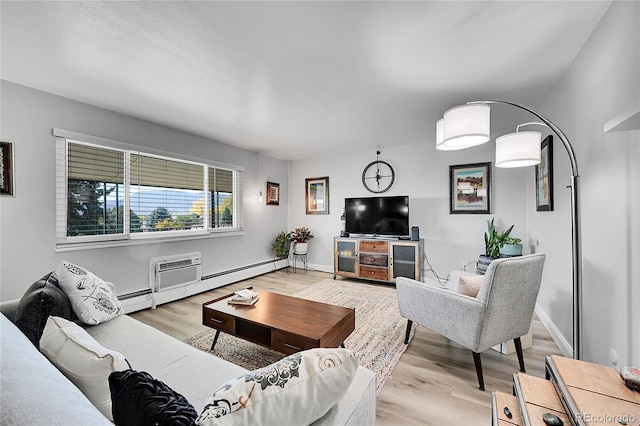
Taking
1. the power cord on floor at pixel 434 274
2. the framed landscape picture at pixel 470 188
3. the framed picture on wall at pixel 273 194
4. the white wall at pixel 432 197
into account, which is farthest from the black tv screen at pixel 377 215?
the framed picture on wall at pixel 273 194

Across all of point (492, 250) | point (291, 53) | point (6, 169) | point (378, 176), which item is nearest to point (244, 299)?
point (291, 53)

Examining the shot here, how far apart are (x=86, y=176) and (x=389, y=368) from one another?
11.7 ft

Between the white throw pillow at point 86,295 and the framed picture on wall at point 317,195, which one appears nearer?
the white throw pillow at point 86,295

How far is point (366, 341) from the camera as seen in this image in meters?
2.45

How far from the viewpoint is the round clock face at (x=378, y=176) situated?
15.5 feet

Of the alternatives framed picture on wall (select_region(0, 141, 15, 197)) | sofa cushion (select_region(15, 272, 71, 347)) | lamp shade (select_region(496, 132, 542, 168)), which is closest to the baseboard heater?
framed picture on wall (select_region(0, 141, 15, 197))

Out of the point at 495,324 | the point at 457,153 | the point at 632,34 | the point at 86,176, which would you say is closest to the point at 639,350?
the point at 495,324

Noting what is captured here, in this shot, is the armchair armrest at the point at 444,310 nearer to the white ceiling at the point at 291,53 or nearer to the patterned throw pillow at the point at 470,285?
the patterned throw pillow at the point at 470,285

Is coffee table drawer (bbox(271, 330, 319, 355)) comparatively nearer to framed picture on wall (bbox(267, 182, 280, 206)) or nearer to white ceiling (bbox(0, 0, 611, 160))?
white ceiling (bbox(0, 0, 611, 160))

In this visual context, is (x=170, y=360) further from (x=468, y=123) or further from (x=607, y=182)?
(x=607, y=182)

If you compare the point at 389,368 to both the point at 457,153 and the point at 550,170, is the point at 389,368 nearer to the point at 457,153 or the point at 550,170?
the point at 550,170

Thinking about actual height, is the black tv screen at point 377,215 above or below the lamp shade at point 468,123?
below

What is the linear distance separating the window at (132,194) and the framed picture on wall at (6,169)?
12.5 inches

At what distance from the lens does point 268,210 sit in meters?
5.27
